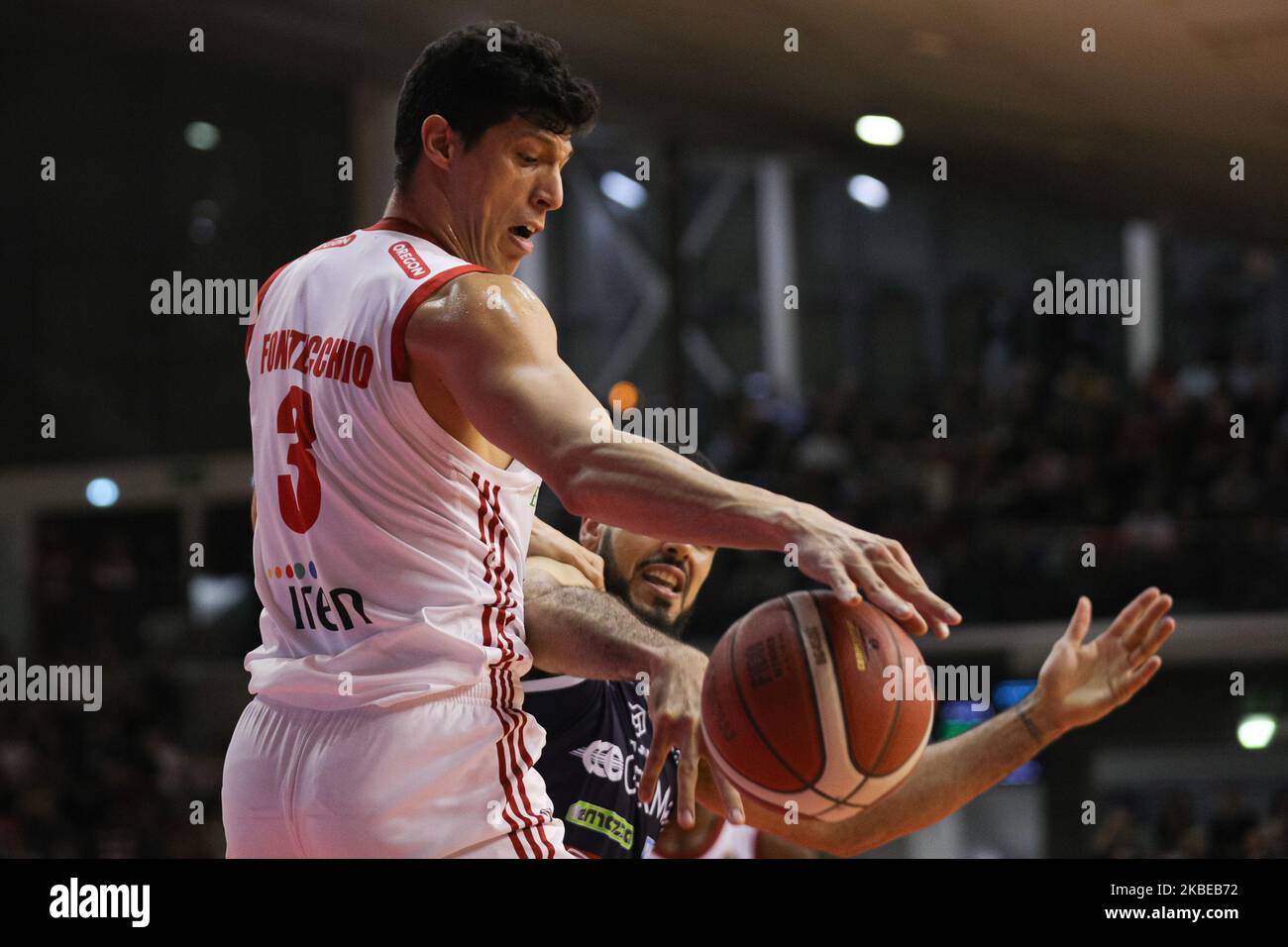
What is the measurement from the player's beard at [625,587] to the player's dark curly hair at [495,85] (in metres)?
1.22

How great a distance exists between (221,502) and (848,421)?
5.81m

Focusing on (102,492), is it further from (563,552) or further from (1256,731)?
(563,552)

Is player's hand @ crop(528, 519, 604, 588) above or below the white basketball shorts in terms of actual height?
above

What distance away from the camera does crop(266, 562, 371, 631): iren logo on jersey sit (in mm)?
2141

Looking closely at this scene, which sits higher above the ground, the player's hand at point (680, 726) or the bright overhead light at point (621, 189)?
the bright overhead light at point (621, 189)

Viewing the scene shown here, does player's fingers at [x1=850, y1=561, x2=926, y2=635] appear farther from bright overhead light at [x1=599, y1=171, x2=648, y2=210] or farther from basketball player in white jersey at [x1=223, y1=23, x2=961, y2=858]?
bright overhead light at [x1=599, y1=171, x2=648, y2=210]

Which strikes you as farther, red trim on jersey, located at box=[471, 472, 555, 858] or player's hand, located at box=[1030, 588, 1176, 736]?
player's hand, located at box=[1030, 588, 1176, 736]

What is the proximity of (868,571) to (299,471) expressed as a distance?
0.85m

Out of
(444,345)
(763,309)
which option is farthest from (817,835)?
(763,309)

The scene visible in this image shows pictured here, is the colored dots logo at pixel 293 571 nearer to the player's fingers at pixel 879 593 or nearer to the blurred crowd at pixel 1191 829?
the player's fingers at pixel 879 593

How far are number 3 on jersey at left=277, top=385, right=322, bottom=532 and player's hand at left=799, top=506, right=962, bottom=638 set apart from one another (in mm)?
734

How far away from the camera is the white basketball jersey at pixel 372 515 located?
83.0 inches

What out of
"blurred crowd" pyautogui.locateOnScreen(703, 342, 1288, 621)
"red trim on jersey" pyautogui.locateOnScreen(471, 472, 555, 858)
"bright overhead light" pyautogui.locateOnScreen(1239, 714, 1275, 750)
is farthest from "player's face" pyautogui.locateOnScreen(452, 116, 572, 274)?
"bright overhead light" pyautogui.locateOnScreen(1239, 714, 1275, 750)

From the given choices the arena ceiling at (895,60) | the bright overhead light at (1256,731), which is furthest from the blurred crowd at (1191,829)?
the arena ceiling at (895,60)
